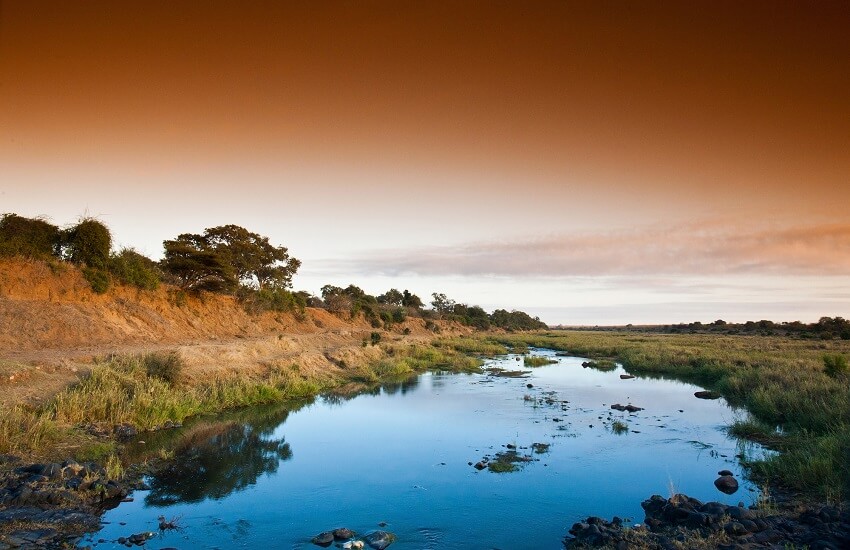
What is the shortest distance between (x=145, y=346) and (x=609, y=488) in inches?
957

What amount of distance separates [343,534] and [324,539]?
346mm

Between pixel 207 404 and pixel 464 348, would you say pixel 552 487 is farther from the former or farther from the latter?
pixel 464 348

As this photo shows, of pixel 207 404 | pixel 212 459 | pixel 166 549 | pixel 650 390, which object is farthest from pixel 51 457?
pixel 650 390

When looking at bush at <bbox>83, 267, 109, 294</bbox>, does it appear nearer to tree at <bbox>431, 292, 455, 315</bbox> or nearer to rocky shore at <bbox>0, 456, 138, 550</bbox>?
rocky shore at <bbox>0, 456, 138, 550</bbox>

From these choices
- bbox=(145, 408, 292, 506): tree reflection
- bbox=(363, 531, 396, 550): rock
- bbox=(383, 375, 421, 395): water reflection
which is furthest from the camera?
bbox=(383, 375, 421, 395): water reflection

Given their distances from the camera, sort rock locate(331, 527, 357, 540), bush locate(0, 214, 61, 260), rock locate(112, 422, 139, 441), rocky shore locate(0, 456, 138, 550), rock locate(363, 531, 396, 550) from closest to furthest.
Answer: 1. rocky shore locate(0, 456, 138, 550)
2. rock locate(363, 531, 396, 550)
3. rock locate(331, 527, 357, 540)
4. rock locate(112, 422, 139, 441)
5. bush locate(0, 214, 61, 260)

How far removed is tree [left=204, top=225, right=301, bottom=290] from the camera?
47.7 meters

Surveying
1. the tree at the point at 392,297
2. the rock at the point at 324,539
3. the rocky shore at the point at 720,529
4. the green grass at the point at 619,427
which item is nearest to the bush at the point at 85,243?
the rock at the point at 324,539

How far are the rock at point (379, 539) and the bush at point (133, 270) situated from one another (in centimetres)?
3079

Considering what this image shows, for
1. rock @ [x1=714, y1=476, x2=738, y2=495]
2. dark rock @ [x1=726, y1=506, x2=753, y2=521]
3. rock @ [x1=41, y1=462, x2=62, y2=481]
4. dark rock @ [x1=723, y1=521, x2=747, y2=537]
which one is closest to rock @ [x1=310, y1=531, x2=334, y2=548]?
rock @ [x1=41, y1=462, x2=62, y2=481]

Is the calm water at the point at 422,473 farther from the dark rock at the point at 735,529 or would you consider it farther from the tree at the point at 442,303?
the tree at the point at 442,303

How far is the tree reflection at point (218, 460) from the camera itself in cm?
1095

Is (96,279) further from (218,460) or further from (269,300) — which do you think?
(218,460)

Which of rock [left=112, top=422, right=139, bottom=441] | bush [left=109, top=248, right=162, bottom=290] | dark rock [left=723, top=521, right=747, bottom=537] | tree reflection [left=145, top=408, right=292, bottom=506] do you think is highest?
bush [left=109, top=248, right=162, bottom=290]
